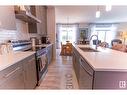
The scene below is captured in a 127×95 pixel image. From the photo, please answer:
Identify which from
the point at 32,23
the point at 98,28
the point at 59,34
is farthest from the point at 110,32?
the point at 32,23

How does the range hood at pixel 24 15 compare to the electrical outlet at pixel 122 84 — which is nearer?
the electrical outlet at pixel 122 84

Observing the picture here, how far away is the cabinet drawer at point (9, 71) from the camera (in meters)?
1.24

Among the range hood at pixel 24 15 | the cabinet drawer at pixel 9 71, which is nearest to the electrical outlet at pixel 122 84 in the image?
the cabinet drawer at pixel 9 71

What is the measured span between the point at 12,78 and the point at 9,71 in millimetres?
134

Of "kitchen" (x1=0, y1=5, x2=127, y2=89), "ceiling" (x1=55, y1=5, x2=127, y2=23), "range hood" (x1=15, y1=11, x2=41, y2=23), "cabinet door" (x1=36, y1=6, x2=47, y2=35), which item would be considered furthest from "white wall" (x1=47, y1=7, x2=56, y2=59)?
"range hood" (x1=15, y1=11, x2=41, y2=23)

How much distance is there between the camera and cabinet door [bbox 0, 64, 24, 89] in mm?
1267

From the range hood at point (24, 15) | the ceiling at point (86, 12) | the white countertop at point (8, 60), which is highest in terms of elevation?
the ceiling at point (86, 12)

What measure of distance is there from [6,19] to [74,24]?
9113 mm

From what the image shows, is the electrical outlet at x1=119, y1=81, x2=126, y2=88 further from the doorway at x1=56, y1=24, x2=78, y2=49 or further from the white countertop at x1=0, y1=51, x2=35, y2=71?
the doorway at x1=56, y1=24, x2=78, y2=49

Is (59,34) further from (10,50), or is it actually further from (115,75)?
(115,75)

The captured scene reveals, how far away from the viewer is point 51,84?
2.82 metres

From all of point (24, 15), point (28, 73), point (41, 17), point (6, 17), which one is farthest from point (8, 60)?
point (41, 17)

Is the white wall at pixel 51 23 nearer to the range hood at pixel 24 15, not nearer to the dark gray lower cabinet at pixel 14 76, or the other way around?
the range hood at pixel 24 15
